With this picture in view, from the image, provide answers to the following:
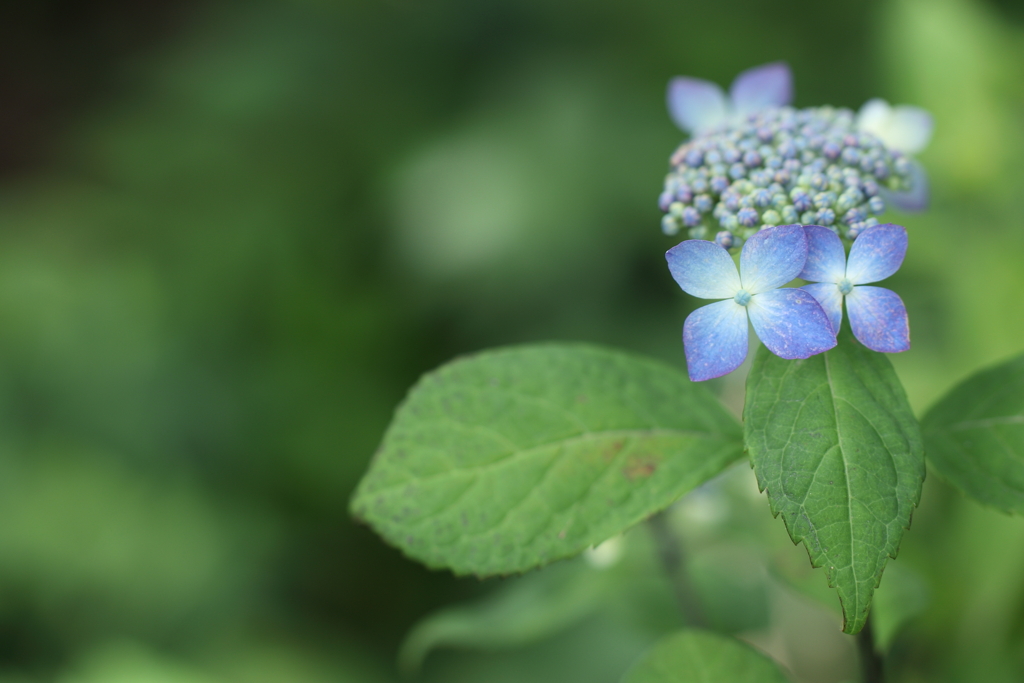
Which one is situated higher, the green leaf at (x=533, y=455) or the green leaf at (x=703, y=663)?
the green leaf at (x=533, y=455)

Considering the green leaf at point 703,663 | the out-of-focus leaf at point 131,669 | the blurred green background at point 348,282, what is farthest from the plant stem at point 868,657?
the out-of-focus leaf at point 131,669

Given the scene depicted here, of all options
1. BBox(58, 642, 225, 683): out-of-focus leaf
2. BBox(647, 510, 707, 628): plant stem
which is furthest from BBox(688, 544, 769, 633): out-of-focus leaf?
BBox(58, 642, 225, 683): out-of-focus leaf

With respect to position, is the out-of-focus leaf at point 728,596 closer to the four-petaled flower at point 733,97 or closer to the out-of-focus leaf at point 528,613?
the out-of-focus leaf at point 528,613

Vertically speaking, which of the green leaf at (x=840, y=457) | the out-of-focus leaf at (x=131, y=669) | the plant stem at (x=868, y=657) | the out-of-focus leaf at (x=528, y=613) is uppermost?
the green leaf at (x=840, y=457)

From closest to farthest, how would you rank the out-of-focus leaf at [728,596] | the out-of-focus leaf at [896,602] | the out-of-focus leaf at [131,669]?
1. the out-of-focus leaf at [896,602]
2. the out-of-focus leaf at [728,596]
3. the out-of-focus leaf at [131,669]

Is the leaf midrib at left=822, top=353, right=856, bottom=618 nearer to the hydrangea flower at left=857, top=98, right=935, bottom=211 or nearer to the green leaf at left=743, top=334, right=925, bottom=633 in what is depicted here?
the green leaf at left=743, top=334, right=925, bottom=633

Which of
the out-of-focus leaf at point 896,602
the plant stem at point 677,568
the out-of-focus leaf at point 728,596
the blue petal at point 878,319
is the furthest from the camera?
the out-of-focus leaf at point 728,596
